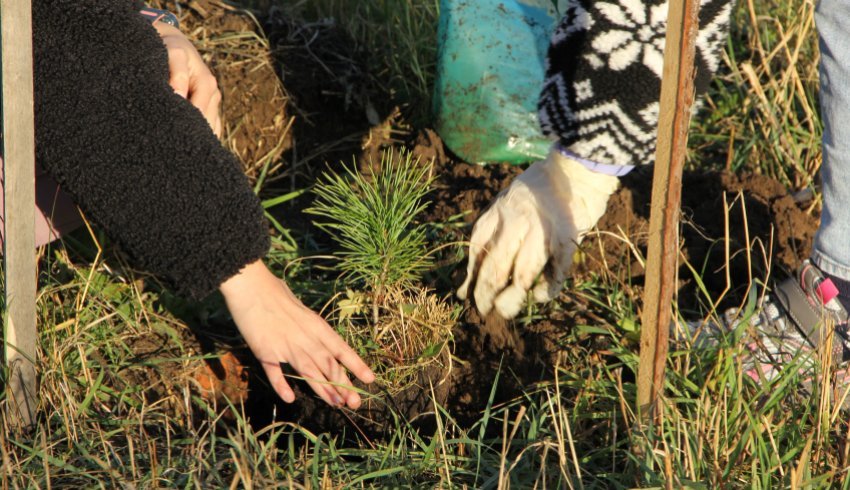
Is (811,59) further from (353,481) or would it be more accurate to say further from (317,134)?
(353,481)

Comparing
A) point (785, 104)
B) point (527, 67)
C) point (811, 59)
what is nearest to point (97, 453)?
point (527, 67)

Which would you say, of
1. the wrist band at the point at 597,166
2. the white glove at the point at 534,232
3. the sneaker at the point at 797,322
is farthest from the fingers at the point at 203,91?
the sneaker at the point at 797,322

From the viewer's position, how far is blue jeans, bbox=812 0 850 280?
168 cm

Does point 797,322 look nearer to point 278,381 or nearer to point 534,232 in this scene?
point 534,232

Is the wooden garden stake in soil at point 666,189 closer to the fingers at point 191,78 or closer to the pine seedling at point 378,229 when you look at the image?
the pine seedling at point 378,229

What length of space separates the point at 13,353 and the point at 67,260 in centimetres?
52

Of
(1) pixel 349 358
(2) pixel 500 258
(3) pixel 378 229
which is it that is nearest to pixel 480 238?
(2) pixel 500 258

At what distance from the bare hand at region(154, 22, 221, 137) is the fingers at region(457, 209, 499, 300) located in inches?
24.7

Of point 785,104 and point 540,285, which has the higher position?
point 785,104

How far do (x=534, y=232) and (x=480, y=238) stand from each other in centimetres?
14

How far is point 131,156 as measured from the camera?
1567 mm

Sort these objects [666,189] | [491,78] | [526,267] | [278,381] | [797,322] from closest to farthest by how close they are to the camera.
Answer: [666,189]
[278,381]
[526,267]
[797,322]
[491,78]

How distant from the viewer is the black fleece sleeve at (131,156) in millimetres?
1558

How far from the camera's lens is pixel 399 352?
5.76ft
